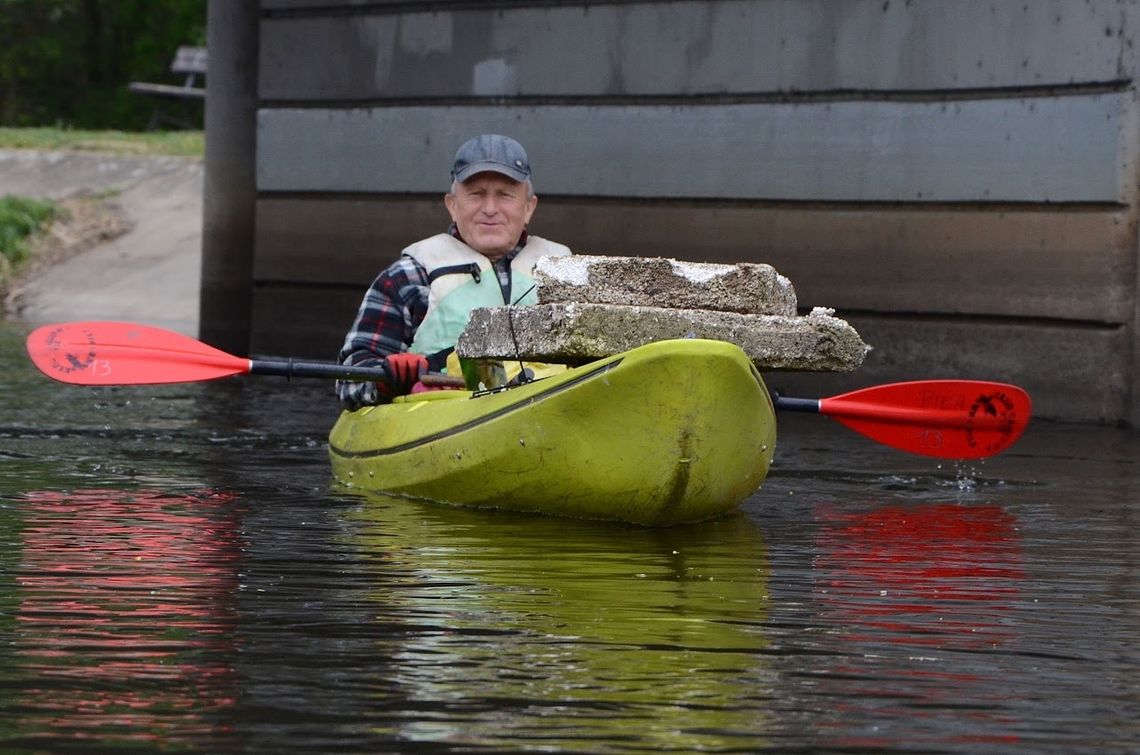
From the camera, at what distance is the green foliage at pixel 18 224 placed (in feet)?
62.2

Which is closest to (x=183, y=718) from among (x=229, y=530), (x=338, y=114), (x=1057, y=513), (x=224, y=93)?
(x=229, y=530)

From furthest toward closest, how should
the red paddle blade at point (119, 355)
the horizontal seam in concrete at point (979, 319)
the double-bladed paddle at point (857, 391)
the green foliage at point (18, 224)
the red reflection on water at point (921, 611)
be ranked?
the green foliage at point (18, 224)
the horizontal seam in concrete at point (979, 319)
the red paddle blade at point (119, 355)
the double-bladed paddle at point (857, 391)
the red reflection on water at point (921, 611)

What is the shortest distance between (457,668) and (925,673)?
31.8 inches

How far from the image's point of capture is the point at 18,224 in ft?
63.2

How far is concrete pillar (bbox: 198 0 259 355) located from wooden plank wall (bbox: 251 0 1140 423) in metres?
0.56

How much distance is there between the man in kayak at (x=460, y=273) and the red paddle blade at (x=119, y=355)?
56 centimetres

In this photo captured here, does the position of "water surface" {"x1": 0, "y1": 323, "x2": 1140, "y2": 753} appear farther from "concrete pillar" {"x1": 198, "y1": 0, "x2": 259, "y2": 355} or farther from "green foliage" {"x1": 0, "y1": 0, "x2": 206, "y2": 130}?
"green foliage" {"x1": 0, "y1": 0, "x2": 206, "y2": 130}

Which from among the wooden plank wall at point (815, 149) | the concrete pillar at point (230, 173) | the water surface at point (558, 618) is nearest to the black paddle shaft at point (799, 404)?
the water surface at point (558, 618)

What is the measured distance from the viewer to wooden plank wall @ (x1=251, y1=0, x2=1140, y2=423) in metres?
8.59

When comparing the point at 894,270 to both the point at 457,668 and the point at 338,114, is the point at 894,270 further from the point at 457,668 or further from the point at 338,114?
the point at 457,668

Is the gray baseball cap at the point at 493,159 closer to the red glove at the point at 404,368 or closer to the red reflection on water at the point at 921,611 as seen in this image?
the red glove at the point at 404,368

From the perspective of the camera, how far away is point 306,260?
Result: 11711 millimetres

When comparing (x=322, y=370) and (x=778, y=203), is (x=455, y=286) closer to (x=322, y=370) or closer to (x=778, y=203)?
(x=322, y=370)

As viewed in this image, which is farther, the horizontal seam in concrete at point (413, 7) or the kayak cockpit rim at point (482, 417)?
the horizontal seam in concrete at point (413, 7)
